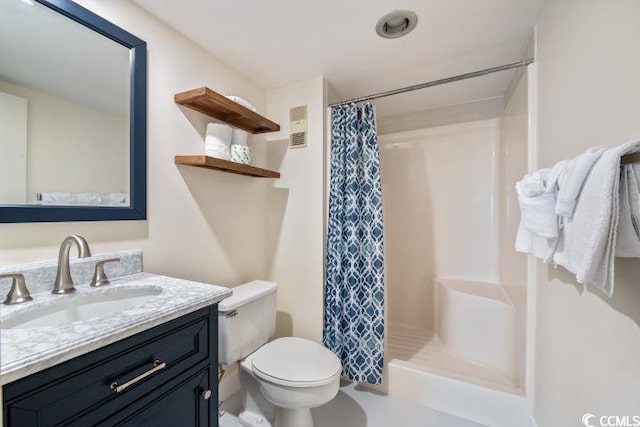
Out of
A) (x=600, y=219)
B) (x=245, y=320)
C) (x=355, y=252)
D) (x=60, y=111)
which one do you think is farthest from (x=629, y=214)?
(x=60, y=111)

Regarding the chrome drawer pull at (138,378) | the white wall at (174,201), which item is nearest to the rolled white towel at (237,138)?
the white wall at (174,201)

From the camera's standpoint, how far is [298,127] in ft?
6.08

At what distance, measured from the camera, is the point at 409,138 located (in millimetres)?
2512

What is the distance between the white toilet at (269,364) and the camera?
3.92 feet

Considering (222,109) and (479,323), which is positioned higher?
(222,109)

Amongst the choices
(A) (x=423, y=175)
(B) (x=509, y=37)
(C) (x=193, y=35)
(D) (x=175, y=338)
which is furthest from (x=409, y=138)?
(D) (x=175, y=338)

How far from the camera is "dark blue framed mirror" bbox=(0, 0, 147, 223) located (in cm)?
87

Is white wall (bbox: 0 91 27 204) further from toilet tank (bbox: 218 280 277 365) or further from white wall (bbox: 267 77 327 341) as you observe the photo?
white wall (bbox: 267 77 327 341)

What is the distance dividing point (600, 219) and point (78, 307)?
158 centimetres

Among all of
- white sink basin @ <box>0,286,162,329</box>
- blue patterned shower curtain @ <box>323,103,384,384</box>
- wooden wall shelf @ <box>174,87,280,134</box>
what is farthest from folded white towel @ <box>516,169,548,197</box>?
white sink basin @ <box>0,286,162,329</box>

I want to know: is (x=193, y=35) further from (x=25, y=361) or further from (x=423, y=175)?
(x=423, y=175)

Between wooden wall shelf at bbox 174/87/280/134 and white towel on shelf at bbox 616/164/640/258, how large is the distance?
1.50 meters

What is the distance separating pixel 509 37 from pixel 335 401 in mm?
2355

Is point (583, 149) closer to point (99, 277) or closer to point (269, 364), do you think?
point (269, 364)
